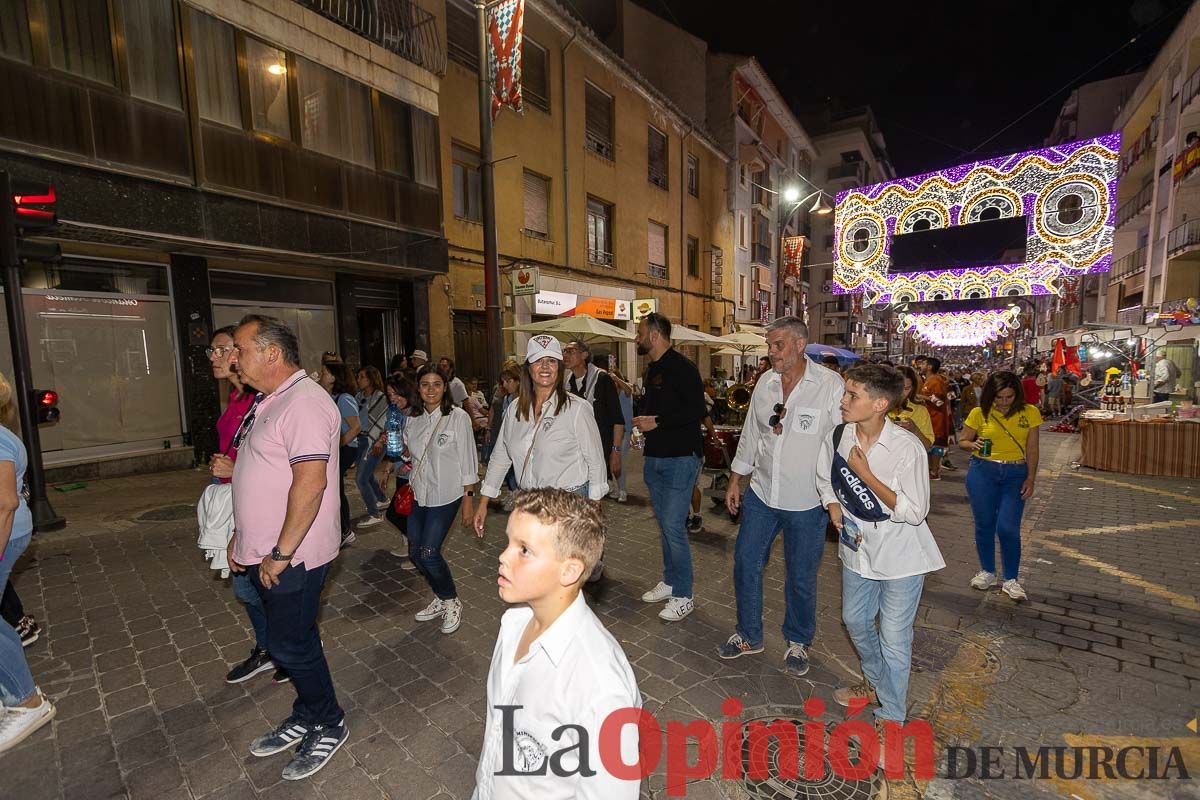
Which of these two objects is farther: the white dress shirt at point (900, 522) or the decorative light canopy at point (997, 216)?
the decorative light canopy at point (997, 216)

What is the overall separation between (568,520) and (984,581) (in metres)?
4.96

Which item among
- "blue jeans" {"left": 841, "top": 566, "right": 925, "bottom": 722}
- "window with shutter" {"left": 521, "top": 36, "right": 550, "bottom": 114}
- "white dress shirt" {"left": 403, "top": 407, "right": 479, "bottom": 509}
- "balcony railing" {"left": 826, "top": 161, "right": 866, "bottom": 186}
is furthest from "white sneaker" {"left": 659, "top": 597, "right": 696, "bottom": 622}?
"balcony railing" {"left": 826, "top": 161, "right": 866, "bottom": 186}

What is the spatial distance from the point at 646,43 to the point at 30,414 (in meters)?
25.7

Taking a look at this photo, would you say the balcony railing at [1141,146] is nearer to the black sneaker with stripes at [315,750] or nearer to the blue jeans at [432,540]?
the blue jeans at [432,540]

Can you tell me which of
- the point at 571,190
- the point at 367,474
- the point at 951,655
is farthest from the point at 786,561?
the point at 571,190

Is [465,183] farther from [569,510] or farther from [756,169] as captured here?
[756,169]

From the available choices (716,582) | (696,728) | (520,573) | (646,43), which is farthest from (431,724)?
(646,43)

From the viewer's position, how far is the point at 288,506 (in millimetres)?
2570

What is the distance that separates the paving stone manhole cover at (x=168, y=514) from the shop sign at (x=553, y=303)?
10263 millimetres

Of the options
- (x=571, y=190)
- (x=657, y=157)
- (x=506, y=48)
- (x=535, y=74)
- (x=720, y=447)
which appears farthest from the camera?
(x=657, y=157)

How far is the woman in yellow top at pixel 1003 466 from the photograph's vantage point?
179 inches

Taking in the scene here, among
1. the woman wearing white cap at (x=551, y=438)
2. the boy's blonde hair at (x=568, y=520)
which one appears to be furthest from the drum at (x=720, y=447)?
the boy's blonde hair at (x=568, y=520)

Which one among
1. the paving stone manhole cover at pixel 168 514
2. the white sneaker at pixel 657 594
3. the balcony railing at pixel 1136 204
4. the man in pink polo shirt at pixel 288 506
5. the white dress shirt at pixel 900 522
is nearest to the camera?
the man in pink polo shirt at pixel 288 506

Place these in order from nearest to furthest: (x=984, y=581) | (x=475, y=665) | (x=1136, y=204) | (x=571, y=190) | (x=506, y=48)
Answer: (x=475, y=665) < (x=984, y=581) < (x=506, y=48) < (x=571, y=190) < (x=1136, y=204)
